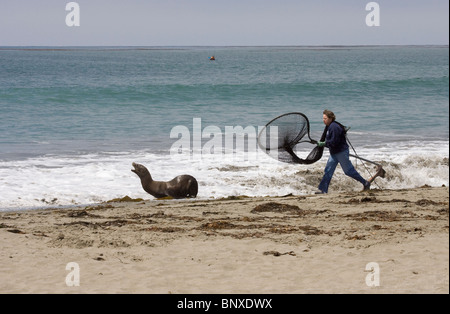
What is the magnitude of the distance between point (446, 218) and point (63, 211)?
237 inches

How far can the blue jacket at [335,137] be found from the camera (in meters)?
10.7

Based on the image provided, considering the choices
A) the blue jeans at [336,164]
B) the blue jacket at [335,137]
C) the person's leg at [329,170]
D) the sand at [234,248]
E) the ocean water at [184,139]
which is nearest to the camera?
the sand at [234,248]

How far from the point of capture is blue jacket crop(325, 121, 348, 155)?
10695 millimetres

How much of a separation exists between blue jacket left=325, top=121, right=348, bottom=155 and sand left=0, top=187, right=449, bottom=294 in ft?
3.96

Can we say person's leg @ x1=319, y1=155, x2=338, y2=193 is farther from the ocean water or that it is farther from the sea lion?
the sea lion

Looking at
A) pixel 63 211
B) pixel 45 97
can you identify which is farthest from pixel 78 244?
pixel 45 97

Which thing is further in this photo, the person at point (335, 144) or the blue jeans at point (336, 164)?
the blue jeans at point (336, 164)

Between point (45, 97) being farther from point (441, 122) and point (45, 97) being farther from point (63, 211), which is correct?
point (63, 211)

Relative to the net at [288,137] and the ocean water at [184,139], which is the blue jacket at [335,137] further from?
the ocean water at [184,139]

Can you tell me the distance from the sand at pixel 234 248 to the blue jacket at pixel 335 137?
121 cm

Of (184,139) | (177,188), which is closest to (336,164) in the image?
(177,188)

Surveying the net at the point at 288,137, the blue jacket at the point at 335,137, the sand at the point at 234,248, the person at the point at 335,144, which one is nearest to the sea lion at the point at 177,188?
the net at the point at 288,137

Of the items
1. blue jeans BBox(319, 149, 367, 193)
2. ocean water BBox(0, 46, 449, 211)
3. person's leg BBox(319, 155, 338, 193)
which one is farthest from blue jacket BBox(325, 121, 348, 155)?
ocean water BBox(0, 46, 449, 211)
